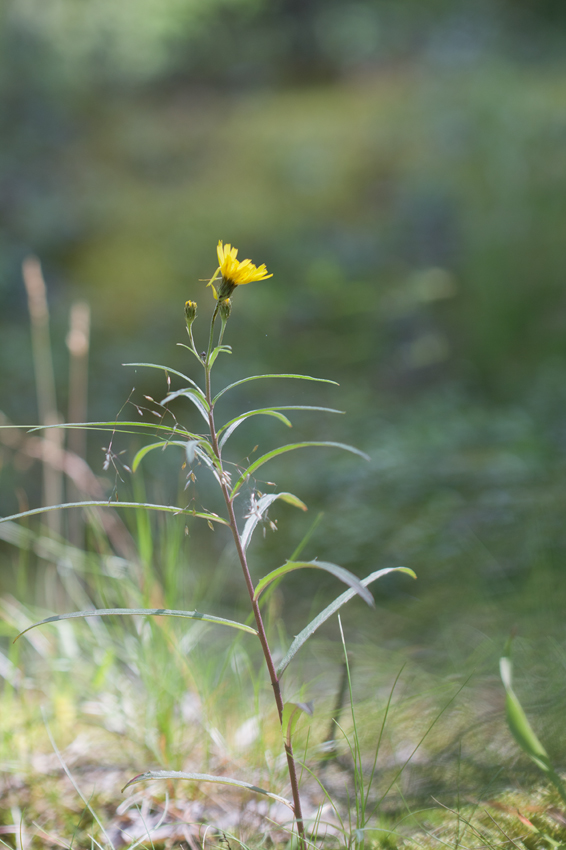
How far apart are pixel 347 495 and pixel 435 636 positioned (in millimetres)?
734

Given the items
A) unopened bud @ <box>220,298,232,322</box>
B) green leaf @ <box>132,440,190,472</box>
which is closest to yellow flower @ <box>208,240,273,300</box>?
unopened bud @ <box>220,298,232,322</box>

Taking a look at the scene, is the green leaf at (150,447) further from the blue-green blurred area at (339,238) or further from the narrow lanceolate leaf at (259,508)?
the blue-green blurred area at (339,238)

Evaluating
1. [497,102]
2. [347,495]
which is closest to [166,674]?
[347,495]

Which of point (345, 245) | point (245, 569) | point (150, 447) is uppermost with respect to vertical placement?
point (345, 245)

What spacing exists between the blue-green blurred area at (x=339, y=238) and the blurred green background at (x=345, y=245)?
0.05ft

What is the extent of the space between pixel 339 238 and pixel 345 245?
0.08 meters

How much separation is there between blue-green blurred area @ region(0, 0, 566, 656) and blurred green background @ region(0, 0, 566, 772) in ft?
0.05

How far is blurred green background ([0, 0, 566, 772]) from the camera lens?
1.59 m

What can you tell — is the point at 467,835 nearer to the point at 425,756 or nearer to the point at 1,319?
the point at 425,756

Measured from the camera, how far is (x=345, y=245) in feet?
11.1

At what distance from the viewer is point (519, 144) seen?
3580 millimetres

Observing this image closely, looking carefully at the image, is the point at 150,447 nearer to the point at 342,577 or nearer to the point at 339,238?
the point at 342,577

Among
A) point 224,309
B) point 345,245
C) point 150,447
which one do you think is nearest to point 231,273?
point 224,309

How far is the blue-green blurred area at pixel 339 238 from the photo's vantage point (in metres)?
1.72
